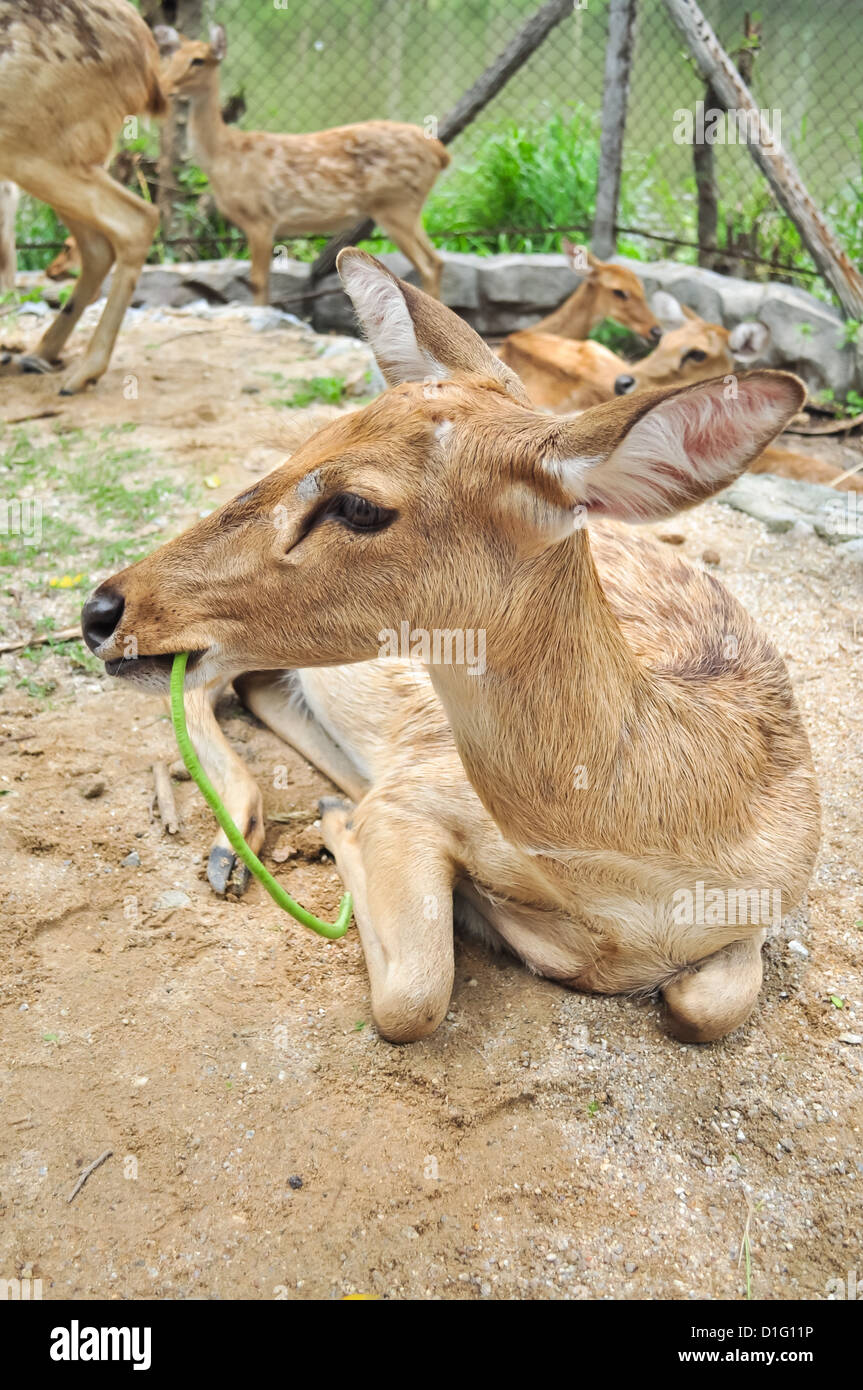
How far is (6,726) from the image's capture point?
3482 millimetres

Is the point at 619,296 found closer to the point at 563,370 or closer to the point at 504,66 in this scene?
the point at 563,370

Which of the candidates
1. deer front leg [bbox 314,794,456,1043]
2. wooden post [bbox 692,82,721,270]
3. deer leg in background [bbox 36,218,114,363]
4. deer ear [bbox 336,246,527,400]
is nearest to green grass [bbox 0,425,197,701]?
deer leg in background [bbox 36,218,114,363]

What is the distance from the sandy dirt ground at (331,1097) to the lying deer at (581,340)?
152 inches

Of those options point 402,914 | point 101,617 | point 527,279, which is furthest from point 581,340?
point 101,617

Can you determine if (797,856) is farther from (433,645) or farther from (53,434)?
(53,434)

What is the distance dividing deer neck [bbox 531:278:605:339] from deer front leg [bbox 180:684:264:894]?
16.7ft

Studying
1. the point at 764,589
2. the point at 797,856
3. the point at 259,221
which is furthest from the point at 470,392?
the point at 259,221

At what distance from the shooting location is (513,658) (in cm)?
219

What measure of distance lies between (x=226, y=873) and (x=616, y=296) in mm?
6014

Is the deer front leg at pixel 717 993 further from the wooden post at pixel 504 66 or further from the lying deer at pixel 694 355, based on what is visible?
the wooden post at pixel 504 66

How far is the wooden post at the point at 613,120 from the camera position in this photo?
784 centimetres

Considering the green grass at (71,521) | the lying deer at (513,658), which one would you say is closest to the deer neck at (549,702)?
the lying deer at (513,658)

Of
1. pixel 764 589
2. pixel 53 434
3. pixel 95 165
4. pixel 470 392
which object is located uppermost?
pixel 470 392

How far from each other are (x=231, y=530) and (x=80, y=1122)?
1212 mm
